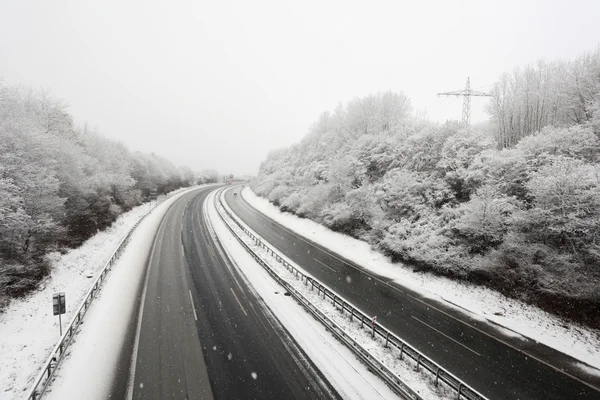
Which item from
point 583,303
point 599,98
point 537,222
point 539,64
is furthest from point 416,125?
point 583,303

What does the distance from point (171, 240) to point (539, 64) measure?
48431mm

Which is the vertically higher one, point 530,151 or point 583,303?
point 530,151

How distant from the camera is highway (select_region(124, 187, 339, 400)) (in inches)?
405

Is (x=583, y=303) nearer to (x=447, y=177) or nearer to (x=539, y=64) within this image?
(x=447, y=177)

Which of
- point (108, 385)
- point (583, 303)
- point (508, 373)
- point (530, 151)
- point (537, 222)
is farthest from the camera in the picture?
point (530, 151)

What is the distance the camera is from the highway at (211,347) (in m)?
10.3

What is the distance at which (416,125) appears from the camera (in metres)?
37.8

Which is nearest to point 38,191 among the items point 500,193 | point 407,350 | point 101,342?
point 101,342

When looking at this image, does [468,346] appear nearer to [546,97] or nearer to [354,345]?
[354,345]

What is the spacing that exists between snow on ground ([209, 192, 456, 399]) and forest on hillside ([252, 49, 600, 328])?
1057 centimetres

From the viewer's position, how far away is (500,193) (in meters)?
21.2

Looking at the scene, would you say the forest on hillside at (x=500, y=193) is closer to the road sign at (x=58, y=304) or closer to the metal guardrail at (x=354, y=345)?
the metal guardrail at (x=354, y=345)

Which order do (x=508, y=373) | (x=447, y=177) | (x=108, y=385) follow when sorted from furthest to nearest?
(x=447, y=177) < (x=508, y=373) < (x=108, y=385)

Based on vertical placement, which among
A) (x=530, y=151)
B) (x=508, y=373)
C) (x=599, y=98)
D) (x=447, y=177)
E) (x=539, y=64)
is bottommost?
(x=508, y=373)
